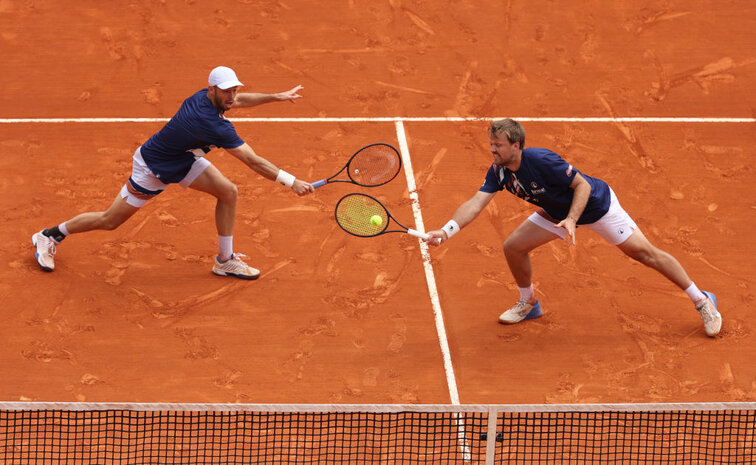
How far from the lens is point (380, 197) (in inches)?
389

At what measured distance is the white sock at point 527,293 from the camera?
8.23 metres

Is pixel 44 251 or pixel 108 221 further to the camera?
pixel 44 251

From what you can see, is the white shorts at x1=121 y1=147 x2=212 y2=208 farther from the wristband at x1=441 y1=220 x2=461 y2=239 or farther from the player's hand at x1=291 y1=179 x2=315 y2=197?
the wristband at x1=441 y1=220 x2=461 y2=239

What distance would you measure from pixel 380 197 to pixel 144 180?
254 centimetres

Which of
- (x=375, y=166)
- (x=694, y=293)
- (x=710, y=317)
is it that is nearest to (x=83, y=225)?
(x=375, y=166)

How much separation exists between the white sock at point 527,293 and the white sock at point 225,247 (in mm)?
2456

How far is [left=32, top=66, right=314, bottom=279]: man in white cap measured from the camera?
7.81 m

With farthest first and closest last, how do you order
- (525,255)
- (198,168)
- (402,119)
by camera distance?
(402,119) < (198,168) < (525,255)

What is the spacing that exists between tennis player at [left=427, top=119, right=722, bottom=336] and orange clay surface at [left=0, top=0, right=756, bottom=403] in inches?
19.6

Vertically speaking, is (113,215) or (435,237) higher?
(435,237)

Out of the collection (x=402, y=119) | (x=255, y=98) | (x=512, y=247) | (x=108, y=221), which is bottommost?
(x=108, y=221)

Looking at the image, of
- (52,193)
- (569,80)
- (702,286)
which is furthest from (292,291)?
(569,80)

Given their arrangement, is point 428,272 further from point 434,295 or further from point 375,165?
point 375,165

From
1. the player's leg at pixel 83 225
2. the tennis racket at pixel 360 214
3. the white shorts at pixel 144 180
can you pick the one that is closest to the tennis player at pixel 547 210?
the tennis racket at pixel 360 214
